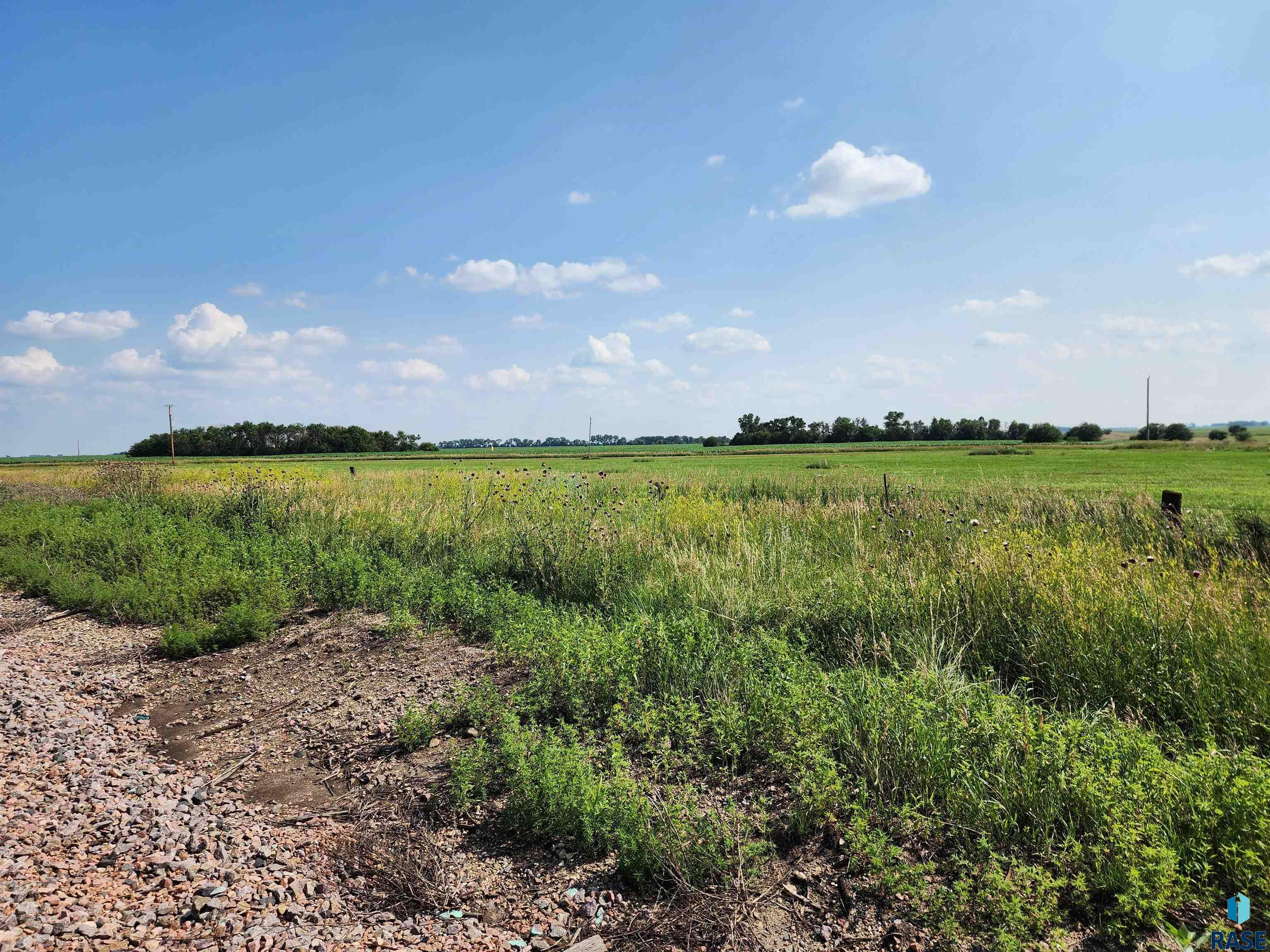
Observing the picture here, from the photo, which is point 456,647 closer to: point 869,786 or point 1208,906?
point 869,786

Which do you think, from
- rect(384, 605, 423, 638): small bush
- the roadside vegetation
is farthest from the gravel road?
rect(384, 605, 423, 638): small bush

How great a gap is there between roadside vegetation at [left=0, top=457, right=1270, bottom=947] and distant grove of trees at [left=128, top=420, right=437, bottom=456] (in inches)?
3795

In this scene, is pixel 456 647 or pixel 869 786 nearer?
pixel 869 786

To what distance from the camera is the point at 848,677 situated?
16.5ft

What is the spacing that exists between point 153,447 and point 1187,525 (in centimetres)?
11181

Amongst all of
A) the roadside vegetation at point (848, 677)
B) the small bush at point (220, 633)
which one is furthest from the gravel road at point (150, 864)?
the small bush at point (220, 633)

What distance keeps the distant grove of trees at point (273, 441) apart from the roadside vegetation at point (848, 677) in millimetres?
96395

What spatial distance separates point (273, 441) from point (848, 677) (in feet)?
391

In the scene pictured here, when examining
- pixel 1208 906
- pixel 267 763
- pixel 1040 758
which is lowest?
pixel 267 763

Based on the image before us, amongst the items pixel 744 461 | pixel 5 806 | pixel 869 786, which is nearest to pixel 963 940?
pixel 869 786

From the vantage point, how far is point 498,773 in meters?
4.21

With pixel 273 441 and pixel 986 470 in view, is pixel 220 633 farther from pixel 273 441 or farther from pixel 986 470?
pixel 273 441

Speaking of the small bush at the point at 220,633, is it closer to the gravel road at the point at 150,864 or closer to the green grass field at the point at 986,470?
the gravel road at the point at 150,864

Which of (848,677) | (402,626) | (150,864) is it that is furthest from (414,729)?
(848,677)
